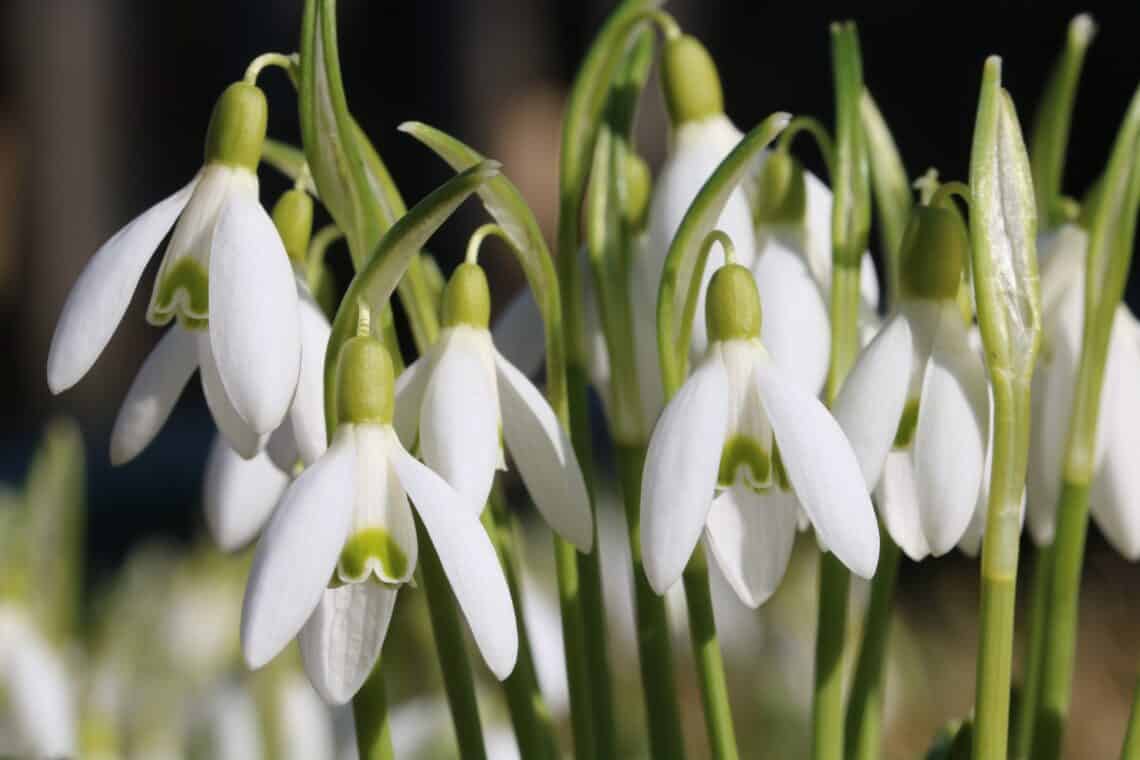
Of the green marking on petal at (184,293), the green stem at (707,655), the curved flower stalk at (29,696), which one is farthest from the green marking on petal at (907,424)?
the curved flower stalk at (29,696)

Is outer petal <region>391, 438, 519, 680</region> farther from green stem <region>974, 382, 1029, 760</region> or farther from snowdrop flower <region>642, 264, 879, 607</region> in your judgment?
green stem <region>974, 382, 1029, 760</region>

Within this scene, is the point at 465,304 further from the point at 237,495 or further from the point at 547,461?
the point at 237,495

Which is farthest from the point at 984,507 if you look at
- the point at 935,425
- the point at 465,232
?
the point at 465,232

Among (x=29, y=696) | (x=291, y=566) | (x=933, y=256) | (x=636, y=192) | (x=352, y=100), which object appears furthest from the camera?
(x=352, y=100)

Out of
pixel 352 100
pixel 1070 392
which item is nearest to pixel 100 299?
pixel 1070 392


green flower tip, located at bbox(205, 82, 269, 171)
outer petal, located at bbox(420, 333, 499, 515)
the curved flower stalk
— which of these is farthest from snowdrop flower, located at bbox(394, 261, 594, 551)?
the curved flower stalk
